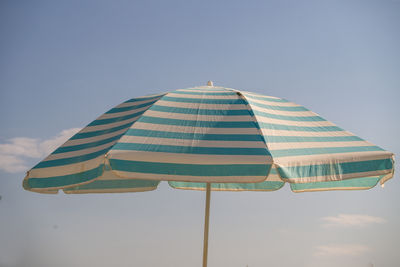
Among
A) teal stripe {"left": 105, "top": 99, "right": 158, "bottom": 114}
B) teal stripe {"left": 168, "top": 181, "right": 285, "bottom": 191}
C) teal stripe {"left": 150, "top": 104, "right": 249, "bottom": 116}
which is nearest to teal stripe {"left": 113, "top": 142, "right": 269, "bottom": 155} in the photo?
teal stripe {"left": 150, "top": 104, "right": 249, "bottom": 116}

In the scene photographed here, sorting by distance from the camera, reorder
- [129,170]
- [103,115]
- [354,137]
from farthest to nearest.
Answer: [103,115] < [354,137] < [129,170]

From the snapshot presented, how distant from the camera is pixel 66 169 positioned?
3420mm

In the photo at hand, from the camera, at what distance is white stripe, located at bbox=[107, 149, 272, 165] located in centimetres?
300

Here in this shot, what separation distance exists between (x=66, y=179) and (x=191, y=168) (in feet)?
3.54

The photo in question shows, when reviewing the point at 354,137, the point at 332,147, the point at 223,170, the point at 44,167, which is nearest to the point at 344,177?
the point at 332,147

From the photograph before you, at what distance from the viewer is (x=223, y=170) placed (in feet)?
9.81

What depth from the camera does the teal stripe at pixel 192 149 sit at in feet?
10.1

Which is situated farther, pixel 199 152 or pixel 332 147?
pixel 332 147

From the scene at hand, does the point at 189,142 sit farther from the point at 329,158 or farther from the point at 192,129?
the point at 329,158

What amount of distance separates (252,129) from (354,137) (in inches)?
45.1

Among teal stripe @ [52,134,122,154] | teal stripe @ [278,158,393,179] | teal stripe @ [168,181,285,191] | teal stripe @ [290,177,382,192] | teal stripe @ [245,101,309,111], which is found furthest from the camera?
teal stripe @ [168,181,285,191]

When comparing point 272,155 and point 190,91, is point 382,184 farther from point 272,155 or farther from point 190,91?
point 190,91

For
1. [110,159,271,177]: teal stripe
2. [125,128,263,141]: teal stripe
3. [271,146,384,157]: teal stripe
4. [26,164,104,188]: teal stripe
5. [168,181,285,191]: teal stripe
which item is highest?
[125,128,263,141]: teal stripe

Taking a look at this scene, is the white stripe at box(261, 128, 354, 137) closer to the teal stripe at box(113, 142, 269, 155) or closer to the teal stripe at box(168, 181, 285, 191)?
the teal stripe at box(113, 142, 269, 155)
